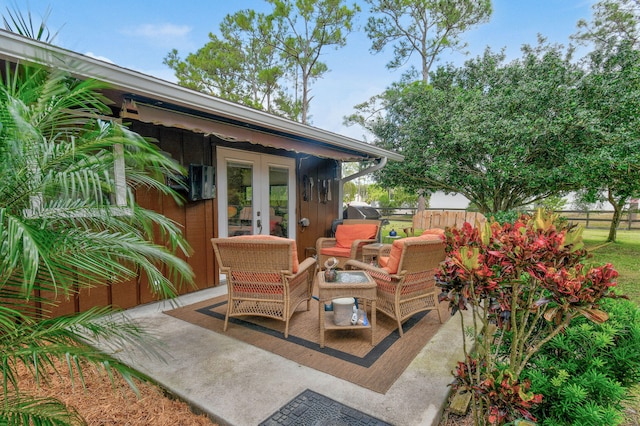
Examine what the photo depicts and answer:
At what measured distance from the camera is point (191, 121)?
3279 mm

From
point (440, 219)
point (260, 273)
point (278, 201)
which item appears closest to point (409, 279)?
point (260, 273)

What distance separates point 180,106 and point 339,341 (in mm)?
2985

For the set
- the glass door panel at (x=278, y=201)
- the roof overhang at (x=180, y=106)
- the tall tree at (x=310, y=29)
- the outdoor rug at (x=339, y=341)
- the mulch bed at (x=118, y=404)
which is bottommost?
the mulch bed at (x=118, y=404)

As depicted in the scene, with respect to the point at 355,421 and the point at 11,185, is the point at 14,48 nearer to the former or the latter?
the point at 11,185

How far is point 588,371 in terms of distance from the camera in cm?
147

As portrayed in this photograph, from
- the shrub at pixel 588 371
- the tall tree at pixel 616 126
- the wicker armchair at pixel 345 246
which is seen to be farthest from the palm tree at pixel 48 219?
the tall tree at pixel 616 126

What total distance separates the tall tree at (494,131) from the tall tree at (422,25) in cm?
464

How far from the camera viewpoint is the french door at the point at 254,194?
482cm

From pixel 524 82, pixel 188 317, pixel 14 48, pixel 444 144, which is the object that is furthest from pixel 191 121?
pixel 524 82

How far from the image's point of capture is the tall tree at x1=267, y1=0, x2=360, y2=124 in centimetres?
1346

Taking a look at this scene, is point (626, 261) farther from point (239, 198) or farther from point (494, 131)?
point (239, 198)

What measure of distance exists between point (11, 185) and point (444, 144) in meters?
8.27

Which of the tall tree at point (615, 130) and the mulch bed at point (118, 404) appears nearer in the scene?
the mulch bed at point (118, 404)

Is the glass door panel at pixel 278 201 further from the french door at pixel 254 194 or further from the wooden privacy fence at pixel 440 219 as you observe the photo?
the wooden privacy fence at pixel 440 219
